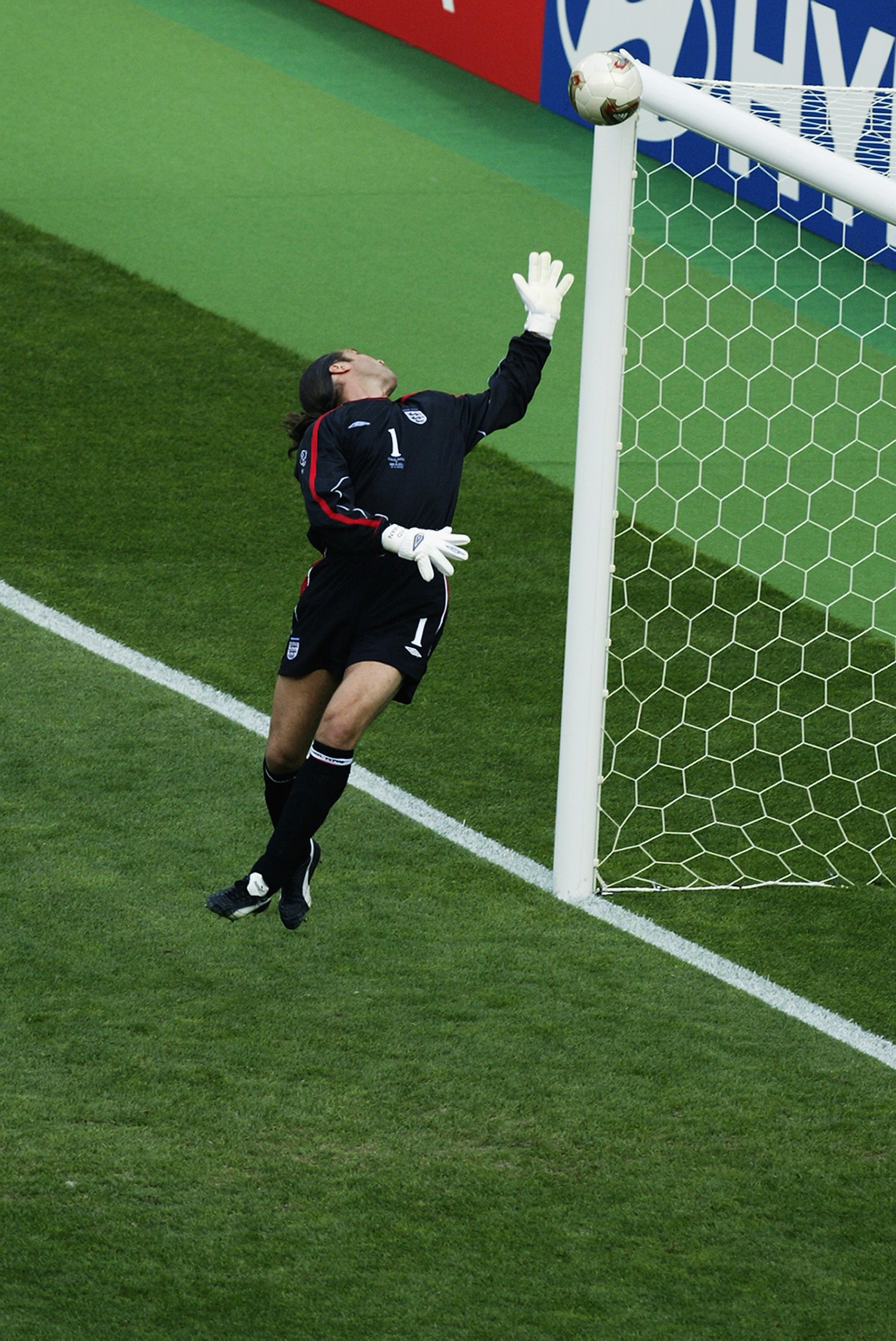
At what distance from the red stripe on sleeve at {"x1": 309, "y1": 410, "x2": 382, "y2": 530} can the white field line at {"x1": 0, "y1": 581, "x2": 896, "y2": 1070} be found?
5.06 feet

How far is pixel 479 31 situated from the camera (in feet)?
46.4

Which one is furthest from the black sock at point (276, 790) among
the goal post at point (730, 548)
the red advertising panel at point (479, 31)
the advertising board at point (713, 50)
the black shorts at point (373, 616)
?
the red advertising panel at point (479, 31)

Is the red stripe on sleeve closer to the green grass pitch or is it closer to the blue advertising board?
the green grass pitch

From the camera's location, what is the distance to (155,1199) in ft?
14.2

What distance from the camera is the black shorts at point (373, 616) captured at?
16.6 feet

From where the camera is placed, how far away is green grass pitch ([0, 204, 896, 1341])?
4.07m

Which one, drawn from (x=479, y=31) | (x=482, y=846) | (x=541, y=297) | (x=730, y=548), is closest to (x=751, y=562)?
(x=730, y=548)

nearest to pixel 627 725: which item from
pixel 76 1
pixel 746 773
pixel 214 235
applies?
pixel 746 773

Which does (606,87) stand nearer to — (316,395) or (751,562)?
(316,395)

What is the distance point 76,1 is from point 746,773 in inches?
451

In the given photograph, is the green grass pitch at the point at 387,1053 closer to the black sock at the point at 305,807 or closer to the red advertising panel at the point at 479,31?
the black sock at the point at 305,807

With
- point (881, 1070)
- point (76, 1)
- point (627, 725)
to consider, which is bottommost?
point (76, 1)

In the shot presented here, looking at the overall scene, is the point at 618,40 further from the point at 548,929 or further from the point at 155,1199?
the point at 155,1199

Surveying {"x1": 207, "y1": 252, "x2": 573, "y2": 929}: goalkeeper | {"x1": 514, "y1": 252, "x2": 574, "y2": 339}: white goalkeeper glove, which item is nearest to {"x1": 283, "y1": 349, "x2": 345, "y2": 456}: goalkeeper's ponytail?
{"x1": 207, "y1": 252, "x2": 573, "y2": 929}: goalkeeper
